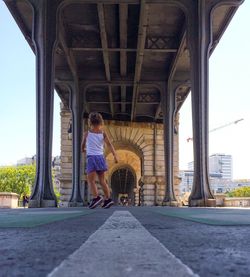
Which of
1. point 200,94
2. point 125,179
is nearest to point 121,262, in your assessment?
point 200,94

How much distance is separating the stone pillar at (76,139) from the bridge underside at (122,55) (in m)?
0.06

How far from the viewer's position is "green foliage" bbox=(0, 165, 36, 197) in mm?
100062

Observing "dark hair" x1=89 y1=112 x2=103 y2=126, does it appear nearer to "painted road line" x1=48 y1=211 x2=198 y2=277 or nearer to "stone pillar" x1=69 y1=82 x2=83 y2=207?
"painted road line" x1=48 y1=211 x2=198 y2=277

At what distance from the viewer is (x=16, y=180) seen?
101625 mm

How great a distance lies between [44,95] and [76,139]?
12.9m

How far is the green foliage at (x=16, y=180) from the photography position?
10006cm

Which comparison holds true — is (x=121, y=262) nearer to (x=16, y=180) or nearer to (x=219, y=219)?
(x=219, y=219)

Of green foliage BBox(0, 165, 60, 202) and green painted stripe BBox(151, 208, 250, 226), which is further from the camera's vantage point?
green foliage BBox(0, 165, 60, 202)

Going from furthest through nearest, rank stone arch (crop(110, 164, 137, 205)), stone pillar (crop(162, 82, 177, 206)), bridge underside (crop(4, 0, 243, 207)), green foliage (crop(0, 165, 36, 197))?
1. green foliage (crop(0, 165, 36, 197))
2. stone arch (crop(110, 164, 137, 205))
3. stone pillar (crop(162, 82, 177, 206))
4. bridge underside (crop(4, 0, 243, 207))

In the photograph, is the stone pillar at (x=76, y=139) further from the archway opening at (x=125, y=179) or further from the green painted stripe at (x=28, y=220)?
the archway opening at (x=125, y=179)

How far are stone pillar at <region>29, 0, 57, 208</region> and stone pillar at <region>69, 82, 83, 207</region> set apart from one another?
1121 centimetres

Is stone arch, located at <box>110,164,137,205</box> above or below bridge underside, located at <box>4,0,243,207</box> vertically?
below

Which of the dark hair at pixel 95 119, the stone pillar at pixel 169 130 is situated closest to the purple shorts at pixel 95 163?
the dark hair at pixel 95 119

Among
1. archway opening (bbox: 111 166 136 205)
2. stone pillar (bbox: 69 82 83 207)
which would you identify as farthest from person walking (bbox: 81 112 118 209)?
archway opening (bbox: 111 166 136 205)
